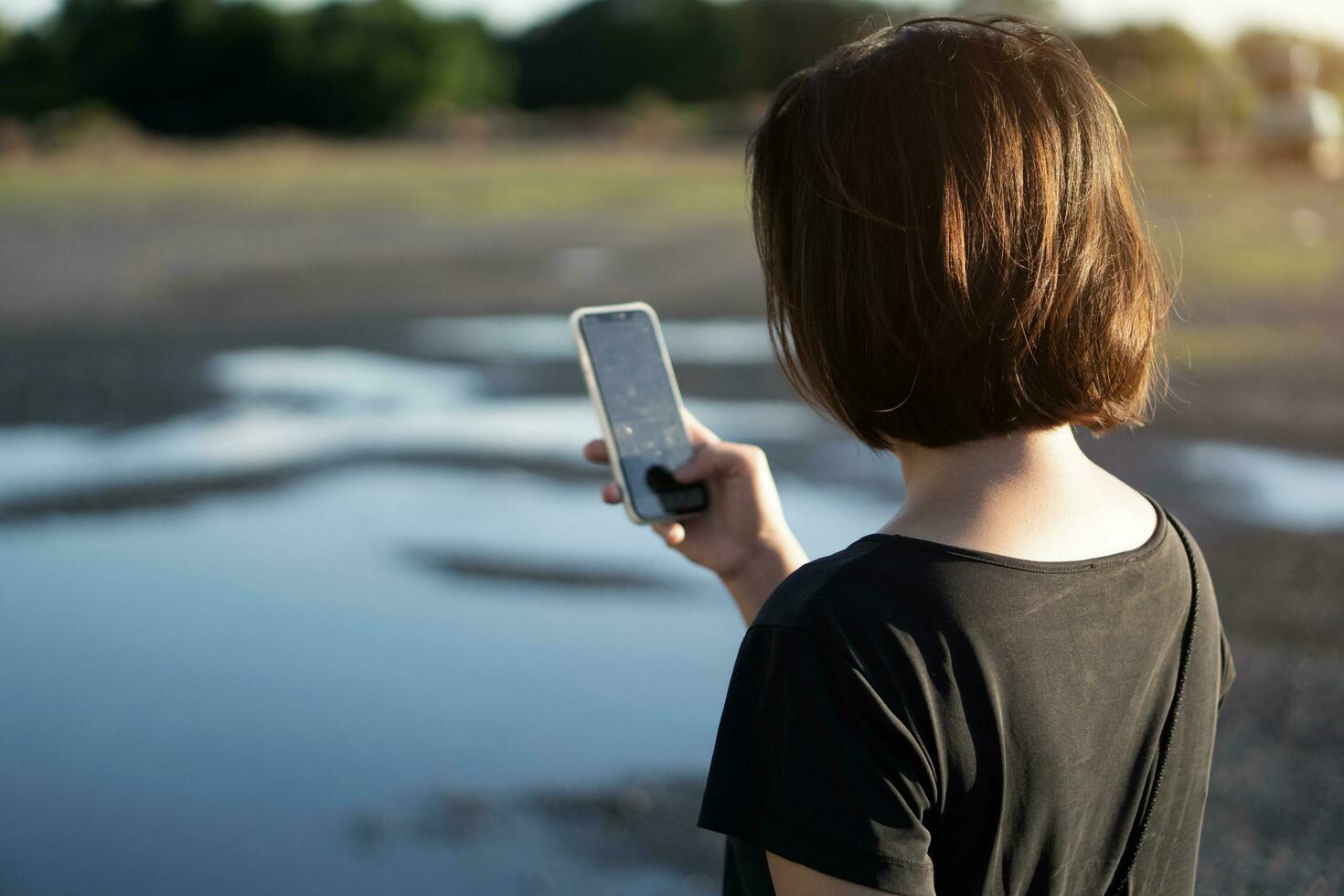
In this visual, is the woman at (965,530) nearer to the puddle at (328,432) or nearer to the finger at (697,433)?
the finger at (697,433)

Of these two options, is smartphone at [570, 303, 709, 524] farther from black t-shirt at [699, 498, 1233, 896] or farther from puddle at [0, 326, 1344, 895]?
puddle at [0, 326, 1344, 895]

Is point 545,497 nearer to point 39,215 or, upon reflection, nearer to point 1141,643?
point 1141,643

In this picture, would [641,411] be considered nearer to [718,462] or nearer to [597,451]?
[597,451]

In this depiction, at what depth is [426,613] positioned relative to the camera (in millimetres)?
4707

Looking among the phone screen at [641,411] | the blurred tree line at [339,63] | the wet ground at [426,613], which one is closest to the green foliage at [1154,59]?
the blurred tree line at [339,63]

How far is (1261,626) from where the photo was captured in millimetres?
4406

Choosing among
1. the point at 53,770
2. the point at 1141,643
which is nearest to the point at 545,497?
the point at 53,770

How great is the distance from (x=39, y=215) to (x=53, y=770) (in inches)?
718

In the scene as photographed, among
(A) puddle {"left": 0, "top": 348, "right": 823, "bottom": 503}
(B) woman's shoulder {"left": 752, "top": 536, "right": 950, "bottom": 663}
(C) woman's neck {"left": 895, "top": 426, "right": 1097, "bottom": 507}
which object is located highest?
(C) woman's neck {"left": 895, "top": 426, "right": 1097, "bottom": 507}

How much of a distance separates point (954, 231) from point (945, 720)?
0.40 meters

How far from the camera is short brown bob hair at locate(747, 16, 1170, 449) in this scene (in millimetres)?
1136

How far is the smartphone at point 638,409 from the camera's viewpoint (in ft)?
6.10

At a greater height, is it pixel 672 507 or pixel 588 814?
pixel 672 507

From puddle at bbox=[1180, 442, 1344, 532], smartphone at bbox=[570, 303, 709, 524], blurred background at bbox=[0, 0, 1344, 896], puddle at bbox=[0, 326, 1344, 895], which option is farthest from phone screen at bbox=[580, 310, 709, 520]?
puddle at bbox=[1180, 442, 1344, 532]
